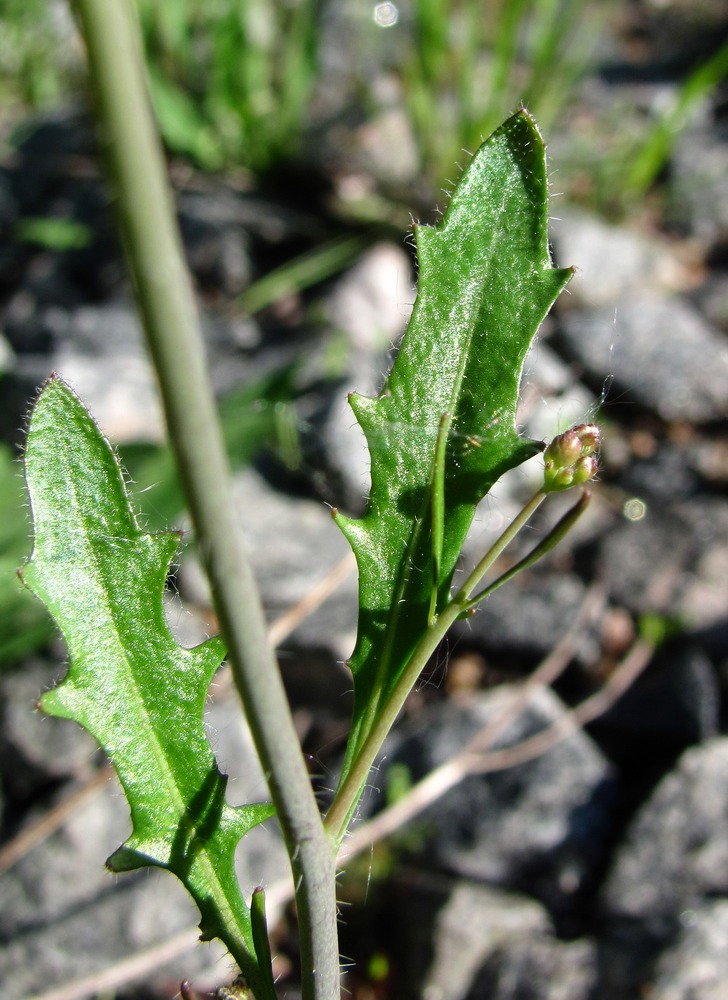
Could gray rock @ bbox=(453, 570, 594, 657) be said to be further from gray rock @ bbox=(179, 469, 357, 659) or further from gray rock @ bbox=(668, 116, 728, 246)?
gray rock @ bbox=(668, 116, 728, 246)

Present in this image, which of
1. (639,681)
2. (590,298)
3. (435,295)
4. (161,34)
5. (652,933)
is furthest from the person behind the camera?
(161,34)

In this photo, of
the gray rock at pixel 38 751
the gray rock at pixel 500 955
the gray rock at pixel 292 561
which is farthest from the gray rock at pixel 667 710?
the gray rock at pixel 38 751

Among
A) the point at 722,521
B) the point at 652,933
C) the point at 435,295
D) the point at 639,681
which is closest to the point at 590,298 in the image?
the point at 722,521

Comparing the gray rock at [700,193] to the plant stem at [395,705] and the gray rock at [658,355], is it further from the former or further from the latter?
the plant stem at [395,705]

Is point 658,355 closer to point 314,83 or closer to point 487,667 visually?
point 487,667

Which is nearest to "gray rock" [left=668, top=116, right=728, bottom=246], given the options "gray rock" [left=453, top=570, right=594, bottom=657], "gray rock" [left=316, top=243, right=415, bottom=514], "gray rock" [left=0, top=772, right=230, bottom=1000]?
"gray rock" [left=316, top=243, right=415, bottom=514]

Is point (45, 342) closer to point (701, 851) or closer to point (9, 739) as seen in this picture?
point (9, 739)

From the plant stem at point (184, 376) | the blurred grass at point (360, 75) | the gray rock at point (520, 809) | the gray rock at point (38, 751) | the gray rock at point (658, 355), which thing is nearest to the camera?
the plant stem at point (184, 376)

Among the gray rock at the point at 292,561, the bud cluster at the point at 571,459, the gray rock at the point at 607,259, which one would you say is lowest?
the bud cluster at the point at 571,459
